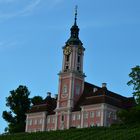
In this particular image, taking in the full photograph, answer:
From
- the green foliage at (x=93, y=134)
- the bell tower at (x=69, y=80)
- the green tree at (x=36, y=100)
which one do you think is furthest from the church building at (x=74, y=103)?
the green foliage at (x=93, y=134)

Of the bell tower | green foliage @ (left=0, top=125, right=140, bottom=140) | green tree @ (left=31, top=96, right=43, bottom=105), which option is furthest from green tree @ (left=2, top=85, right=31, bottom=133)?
green foliage @ (left=0, top=125, right=140, bottom=140)

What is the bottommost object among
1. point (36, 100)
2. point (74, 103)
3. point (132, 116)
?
point (132, 116)

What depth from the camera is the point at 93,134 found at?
6575 centimetres

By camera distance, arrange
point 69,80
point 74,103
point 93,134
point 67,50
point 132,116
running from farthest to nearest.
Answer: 1. point 67,50
2. point 69,80
3. point 74,103
4. point 132,116
5. point 93,134

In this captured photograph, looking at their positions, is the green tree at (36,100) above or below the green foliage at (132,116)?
above

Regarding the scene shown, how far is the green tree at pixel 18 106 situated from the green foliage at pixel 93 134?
102 ft

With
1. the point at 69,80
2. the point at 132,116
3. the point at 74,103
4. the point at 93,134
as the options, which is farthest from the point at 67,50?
the point at 93,134

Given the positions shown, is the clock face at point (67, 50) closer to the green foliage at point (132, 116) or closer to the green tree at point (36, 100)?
the green tree at point (36, 100)

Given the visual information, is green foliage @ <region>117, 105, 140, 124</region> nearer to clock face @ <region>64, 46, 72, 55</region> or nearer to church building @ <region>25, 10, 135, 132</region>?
church building @ <region>25, 10, 135, 132</region>

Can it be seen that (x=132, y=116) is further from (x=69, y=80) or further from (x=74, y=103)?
(x=69, y=80)

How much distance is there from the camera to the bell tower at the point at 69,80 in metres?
102

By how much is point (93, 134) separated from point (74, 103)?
37330 mm

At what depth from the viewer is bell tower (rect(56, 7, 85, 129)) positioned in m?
102

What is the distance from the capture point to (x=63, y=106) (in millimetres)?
103125
